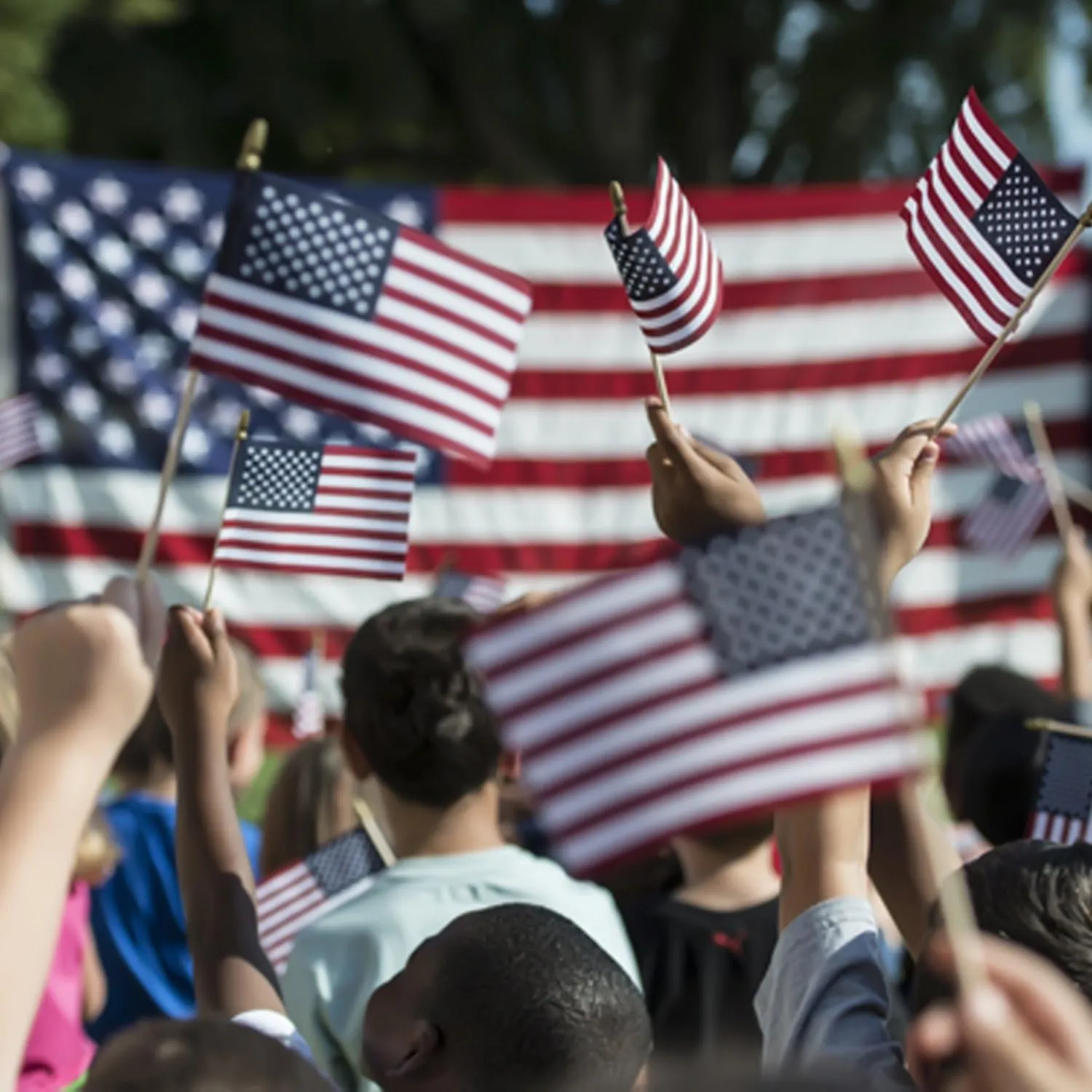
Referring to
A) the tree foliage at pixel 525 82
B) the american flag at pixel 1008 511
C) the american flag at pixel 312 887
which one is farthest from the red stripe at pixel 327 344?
the tree foliage at pixel 525 82

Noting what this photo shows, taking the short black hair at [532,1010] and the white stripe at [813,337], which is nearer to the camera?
the short black hair at [532,1010]

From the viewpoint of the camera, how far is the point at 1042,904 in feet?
6.41

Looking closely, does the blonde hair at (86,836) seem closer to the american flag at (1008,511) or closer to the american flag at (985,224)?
the american flag at (985,224)

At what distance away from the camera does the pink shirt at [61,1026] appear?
3.14 metres

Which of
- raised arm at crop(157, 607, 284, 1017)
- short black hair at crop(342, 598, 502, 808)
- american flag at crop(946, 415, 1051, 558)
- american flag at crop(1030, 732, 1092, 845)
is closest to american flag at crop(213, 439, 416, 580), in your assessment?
short black hair at crop(342, 598, 502, 808)

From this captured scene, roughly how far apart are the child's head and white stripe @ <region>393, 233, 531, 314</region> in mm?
1055

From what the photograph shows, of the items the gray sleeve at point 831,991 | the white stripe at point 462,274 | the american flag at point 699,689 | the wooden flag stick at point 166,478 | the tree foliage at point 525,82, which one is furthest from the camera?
the tree foliage at point 525,82

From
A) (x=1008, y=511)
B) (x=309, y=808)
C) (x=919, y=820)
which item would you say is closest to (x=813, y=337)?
(x=1008, y=511)

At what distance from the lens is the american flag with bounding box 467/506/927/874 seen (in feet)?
5.78

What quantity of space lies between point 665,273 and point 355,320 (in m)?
0.76

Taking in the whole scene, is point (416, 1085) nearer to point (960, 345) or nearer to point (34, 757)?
point (34, 757)

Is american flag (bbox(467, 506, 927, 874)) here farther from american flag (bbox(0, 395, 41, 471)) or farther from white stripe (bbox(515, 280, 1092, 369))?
white stripe (bbox(515, 280, 1092, 369))

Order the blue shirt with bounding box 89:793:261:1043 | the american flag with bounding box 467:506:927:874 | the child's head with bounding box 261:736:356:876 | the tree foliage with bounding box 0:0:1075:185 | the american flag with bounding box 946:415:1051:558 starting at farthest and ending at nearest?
1. the tree foliage with bounding box 0:0:1075:185
2. the american flag with bounding box 946:415:1051:558
3. the child's head with bounding box 261:736:356:876
4. the blue shirt with bounding box 89:793:261:1043
5. the american flag with bounding box 467:506:927:874

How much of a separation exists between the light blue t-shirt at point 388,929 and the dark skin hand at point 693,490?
600mm
